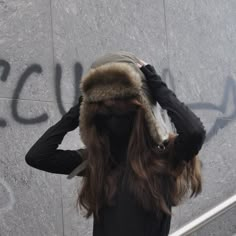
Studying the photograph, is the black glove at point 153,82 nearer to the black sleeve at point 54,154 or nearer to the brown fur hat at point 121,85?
the brown fur hat at point 121,85

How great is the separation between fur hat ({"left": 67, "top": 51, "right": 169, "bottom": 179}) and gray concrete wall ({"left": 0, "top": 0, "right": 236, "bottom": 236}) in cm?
146

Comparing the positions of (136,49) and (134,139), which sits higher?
(134,139)

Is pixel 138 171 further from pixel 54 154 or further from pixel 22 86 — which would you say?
pixel 22 86

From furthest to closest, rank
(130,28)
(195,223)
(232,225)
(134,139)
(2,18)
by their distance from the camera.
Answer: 1. (232,225)
2. (195,223)
3. (130,28)
4. (2,18)
5. (134,139)

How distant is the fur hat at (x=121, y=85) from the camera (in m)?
2.26

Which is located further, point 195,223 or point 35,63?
point 195,223

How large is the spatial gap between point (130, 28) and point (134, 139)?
2605 mm

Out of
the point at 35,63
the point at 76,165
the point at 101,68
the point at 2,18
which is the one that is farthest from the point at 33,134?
the point at 101,68

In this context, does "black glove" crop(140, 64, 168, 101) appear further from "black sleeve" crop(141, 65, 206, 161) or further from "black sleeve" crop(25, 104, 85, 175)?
"black sleeve" crop(25, 104, 85, 175)

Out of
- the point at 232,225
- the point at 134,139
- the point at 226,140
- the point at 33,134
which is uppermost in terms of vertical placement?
the point at 134,139

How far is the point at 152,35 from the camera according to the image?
4.98 metres

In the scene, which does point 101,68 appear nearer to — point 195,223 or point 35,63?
point 35,63

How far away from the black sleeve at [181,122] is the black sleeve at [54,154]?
436 mm

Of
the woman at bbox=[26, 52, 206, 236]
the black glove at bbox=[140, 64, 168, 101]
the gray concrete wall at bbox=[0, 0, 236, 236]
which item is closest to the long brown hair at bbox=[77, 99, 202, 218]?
the woman at bbox=[26, 52, 206, 236]
